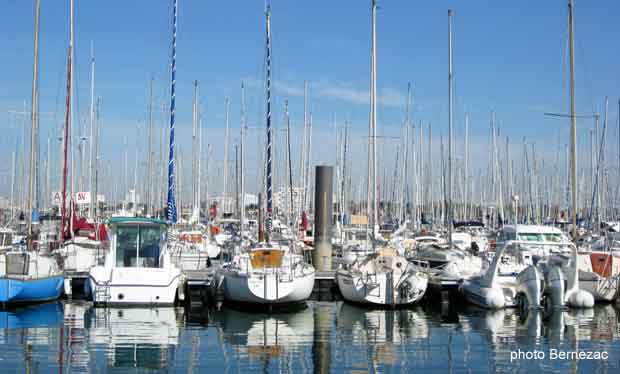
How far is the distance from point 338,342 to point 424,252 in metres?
17.0

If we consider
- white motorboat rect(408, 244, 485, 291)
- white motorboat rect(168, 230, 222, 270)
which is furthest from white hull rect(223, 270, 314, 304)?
white motorboat rect(168, 230, 222, 270)

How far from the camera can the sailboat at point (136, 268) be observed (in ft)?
85.3

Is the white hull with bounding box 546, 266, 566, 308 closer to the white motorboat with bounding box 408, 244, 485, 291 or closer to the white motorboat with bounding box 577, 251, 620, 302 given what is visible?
the white motorboat with bounding box 577, 251, 620, 302

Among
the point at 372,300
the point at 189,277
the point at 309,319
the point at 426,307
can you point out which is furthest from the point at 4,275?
the point at 426,307

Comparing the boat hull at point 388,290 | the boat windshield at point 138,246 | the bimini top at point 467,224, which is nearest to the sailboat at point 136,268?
the boat windshield at point 138,246

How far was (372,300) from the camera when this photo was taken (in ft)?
90.0

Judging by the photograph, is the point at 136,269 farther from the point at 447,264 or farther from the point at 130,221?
the point at 447,264

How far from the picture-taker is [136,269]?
26531mm

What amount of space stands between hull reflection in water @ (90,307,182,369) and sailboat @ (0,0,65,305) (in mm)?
2391

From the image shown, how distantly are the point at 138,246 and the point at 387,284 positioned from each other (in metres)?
8.78

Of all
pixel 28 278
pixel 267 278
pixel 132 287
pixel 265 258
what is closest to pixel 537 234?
pixel 265 258

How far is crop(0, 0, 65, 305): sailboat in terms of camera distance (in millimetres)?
26312

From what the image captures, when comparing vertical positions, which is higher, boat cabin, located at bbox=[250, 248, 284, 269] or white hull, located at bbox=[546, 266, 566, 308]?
boat cabin, located at bbox=[250, 248, 284, 269]

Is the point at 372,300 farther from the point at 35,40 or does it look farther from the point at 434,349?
the point at 35,40
